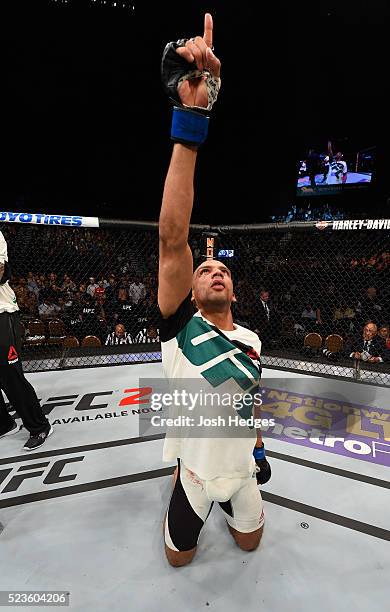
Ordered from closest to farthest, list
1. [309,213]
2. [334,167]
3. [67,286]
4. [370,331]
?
[370,331], [67,286], [334,167], [309,213]

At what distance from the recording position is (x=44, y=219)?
103 inches

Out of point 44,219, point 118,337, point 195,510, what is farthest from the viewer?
point 118,337

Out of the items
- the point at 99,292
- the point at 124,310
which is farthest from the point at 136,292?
the point at 99,292

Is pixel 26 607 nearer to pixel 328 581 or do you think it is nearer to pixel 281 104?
pixel 328 581

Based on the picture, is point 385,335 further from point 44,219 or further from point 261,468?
point 44,219

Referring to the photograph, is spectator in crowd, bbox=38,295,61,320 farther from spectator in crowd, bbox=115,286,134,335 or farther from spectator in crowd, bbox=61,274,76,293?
spectator in crowd, bbox=115,286,134,335

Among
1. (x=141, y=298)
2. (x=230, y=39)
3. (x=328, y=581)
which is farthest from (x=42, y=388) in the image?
(x=230, y=39)

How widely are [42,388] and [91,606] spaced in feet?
7.21

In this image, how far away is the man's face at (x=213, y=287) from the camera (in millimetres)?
1250

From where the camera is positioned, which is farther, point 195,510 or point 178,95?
point 195,510

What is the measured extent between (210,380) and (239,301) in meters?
4.65

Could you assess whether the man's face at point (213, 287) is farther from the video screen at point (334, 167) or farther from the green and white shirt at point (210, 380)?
the video screen at point (334, 167)

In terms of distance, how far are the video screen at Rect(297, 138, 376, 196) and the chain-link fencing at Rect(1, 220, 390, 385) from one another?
16.9 feet

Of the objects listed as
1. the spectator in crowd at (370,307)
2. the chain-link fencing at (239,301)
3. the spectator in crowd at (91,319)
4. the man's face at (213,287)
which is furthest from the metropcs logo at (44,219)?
the spectator in crowd at (370,307)
